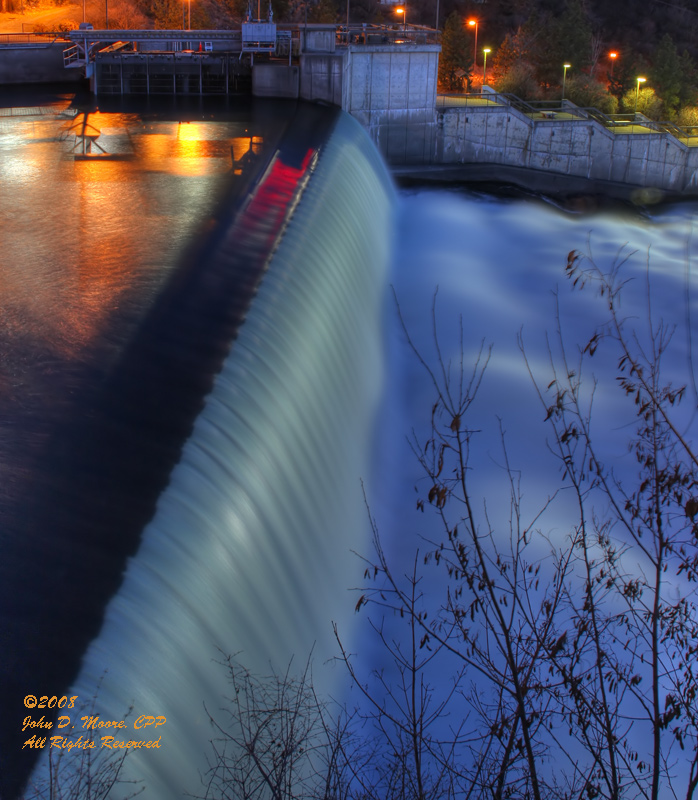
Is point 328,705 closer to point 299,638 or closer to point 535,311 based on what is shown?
point 299,638

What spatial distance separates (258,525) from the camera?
288 inches

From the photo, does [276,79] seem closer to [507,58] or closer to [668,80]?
[507,58]

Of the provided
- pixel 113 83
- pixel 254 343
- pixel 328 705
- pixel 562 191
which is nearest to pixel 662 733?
pixel 328 705

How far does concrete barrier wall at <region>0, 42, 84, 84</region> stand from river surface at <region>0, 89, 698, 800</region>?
3108 millimetres

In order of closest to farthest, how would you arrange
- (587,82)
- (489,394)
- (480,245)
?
(489,394)
(480,245)
(587,82)

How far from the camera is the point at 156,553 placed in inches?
250

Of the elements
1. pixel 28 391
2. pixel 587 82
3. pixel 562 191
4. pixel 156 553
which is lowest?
pixel 156 553

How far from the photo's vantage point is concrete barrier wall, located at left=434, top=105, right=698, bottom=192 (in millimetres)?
25609

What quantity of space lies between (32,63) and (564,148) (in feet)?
49.6

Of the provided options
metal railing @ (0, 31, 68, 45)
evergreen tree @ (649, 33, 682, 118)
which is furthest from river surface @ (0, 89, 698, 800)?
evergreen tree @ (649, 33, 682, 118)

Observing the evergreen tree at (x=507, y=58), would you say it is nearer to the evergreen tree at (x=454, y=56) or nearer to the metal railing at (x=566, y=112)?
the evergreen tree at (x=454, y=56)

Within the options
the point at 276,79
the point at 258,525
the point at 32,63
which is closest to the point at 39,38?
the point at 32,63

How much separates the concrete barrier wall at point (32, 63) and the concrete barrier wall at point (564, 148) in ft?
35.1

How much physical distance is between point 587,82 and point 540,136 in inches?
489
